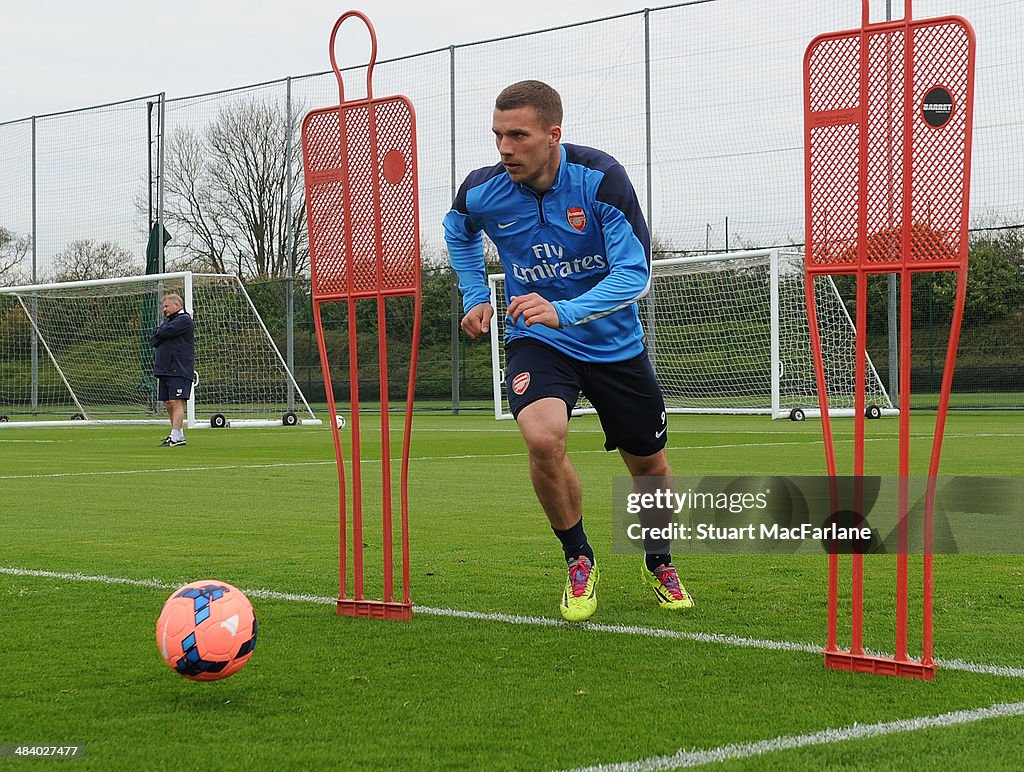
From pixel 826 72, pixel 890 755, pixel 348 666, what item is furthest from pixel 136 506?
pixel 890 755

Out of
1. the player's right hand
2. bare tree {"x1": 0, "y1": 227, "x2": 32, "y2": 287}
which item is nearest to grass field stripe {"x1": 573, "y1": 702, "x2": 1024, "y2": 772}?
the player's right hand

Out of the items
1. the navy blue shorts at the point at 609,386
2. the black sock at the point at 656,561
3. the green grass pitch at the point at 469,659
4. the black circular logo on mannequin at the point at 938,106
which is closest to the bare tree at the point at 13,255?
the green grass pitch at the point at 469,659

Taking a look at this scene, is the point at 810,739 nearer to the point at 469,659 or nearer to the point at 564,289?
the point at 469,659

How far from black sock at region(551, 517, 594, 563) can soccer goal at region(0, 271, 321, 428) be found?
68.0 ft

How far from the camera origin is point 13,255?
112 feet

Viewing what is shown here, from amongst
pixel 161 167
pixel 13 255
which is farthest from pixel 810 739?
pixel 13 255

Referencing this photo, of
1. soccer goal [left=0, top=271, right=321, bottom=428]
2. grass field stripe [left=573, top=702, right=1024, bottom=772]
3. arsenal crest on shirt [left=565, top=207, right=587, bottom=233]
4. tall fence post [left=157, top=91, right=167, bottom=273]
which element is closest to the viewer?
grass field stripe [left=573, top=702, right=1024, bottom=772]

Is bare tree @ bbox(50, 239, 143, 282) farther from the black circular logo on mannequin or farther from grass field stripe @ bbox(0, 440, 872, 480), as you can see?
the black circular logo on mannequin

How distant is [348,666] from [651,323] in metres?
23.5

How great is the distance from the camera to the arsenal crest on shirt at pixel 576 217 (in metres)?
5.15

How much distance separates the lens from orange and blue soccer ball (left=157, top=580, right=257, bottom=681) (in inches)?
150

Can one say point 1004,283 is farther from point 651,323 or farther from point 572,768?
point 572,768

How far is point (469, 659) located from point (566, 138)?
21791 mm

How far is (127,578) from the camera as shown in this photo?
19.7 feet
